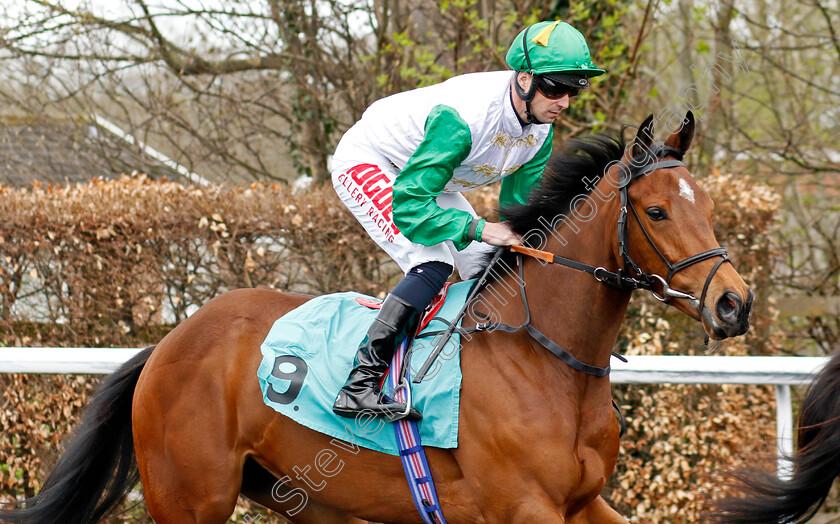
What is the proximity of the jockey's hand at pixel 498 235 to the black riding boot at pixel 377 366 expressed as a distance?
1.16 feet

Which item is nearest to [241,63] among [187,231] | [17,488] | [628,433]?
[187,231]

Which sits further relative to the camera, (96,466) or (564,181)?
(96,466)

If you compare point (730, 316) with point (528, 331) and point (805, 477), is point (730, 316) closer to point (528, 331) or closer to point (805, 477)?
point (528, 331)

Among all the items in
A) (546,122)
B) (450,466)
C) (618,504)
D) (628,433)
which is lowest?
(618,504)

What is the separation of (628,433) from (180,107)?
6126mm

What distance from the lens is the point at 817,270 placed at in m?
6.66

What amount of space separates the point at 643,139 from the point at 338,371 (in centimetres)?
130

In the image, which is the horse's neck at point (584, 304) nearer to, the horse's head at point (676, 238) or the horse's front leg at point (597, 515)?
the horse's head at point (676, 238)

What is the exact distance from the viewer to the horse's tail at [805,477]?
8.84 feet

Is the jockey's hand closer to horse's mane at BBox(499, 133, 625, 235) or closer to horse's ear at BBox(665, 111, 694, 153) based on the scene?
Answer: horse's mane at BBox(499, 133, 625, 235)

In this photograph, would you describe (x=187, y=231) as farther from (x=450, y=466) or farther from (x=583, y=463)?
(x=583, y=463)

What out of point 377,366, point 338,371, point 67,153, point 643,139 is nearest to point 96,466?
point 338,371

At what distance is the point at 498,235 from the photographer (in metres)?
2.62

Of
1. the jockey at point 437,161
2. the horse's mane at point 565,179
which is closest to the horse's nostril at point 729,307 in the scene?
the horse's mane at point 565,179
